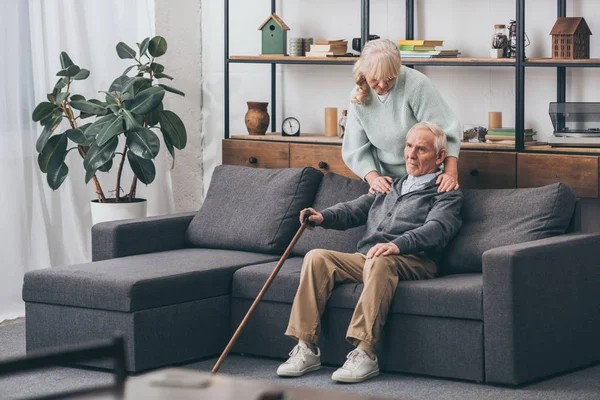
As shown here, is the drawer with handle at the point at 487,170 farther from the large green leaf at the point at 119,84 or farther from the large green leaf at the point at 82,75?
the large green leaf at the point at 82,75

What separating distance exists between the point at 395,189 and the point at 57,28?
7.16ft

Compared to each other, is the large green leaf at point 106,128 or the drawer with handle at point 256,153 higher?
the large green leaf at point 106,128

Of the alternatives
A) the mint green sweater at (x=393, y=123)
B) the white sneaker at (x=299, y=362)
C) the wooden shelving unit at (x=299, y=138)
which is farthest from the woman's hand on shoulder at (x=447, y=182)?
the wooden shelving unit at (x=299, y=138)

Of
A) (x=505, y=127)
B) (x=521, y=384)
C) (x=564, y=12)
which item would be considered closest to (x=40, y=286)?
(x=521, y=384)

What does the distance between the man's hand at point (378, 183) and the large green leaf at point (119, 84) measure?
1.53 meters

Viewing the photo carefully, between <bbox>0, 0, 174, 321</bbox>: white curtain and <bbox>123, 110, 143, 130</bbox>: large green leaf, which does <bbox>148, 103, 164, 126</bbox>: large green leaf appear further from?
<bbox>0, 0, 174, 321</bbox>: white curtain

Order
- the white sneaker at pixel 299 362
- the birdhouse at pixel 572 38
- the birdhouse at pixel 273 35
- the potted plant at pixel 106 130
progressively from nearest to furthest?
the white sneaker at pixel 299 362 < the birdhouse at pixel 572 38 < the potted plant at pixel 106 130 < the birdhouse at pixel 273 35

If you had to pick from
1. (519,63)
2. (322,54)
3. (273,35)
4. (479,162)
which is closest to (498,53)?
(519,63)

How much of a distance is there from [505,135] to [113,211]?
1.99 metres

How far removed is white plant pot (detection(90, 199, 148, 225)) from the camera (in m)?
5.28

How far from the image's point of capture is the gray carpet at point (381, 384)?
3709mm

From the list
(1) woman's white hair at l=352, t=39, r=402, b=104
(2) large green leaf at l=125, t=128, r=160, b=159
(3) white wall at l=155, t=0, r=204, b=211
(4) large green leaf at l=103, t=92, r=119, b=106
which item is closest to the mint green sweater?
(1) woman's white hair at l=352, t=39, r=402, b=104

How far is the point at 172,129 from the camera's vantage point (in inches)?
213

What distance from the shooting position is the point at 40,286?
4.20 m
